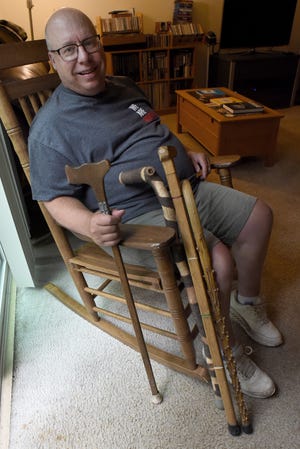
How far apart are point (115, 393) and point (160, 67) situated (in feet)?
11.9

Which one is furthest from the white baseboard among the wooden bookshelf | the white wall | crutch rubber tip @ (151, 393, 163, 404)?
the wooden bookshelf

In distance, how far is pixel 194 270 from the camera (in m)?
0.77

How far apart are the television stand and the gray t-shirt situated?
9.66ft

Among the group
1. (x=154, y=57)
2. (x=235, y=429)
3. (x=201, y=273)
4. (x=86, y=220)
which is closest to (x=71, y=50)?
(x=86, y=220)

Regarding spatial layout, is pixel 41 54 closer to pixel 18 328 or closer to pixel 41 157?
pixel 41 157

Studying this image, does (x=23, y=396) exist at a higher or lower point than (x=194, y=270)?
lower

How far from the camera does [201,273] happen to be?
78 cm

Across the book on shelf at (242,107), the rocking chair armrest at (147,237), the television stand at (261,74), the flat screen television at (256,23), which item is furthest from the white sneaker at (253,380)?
the flat screen television at (256,23)

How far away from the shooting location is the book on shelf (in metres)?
2.25

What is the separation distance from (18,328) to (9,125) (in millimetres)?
826

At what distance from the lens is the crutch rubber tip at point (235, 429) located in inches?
36.2

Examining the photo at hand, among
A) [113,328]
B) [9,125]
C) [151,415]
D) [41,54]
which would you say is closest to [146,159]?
[9,125]

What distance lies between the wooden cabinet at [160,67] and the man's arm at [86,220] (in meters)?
3.08

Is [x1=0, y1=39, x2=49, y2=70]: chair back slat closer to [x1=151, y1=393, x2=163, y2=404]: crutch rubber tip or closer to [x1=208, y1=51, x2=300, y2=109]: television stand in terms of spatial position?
[x1=151, y1=393, x2=163, y2=404]: crutch rubber tip
